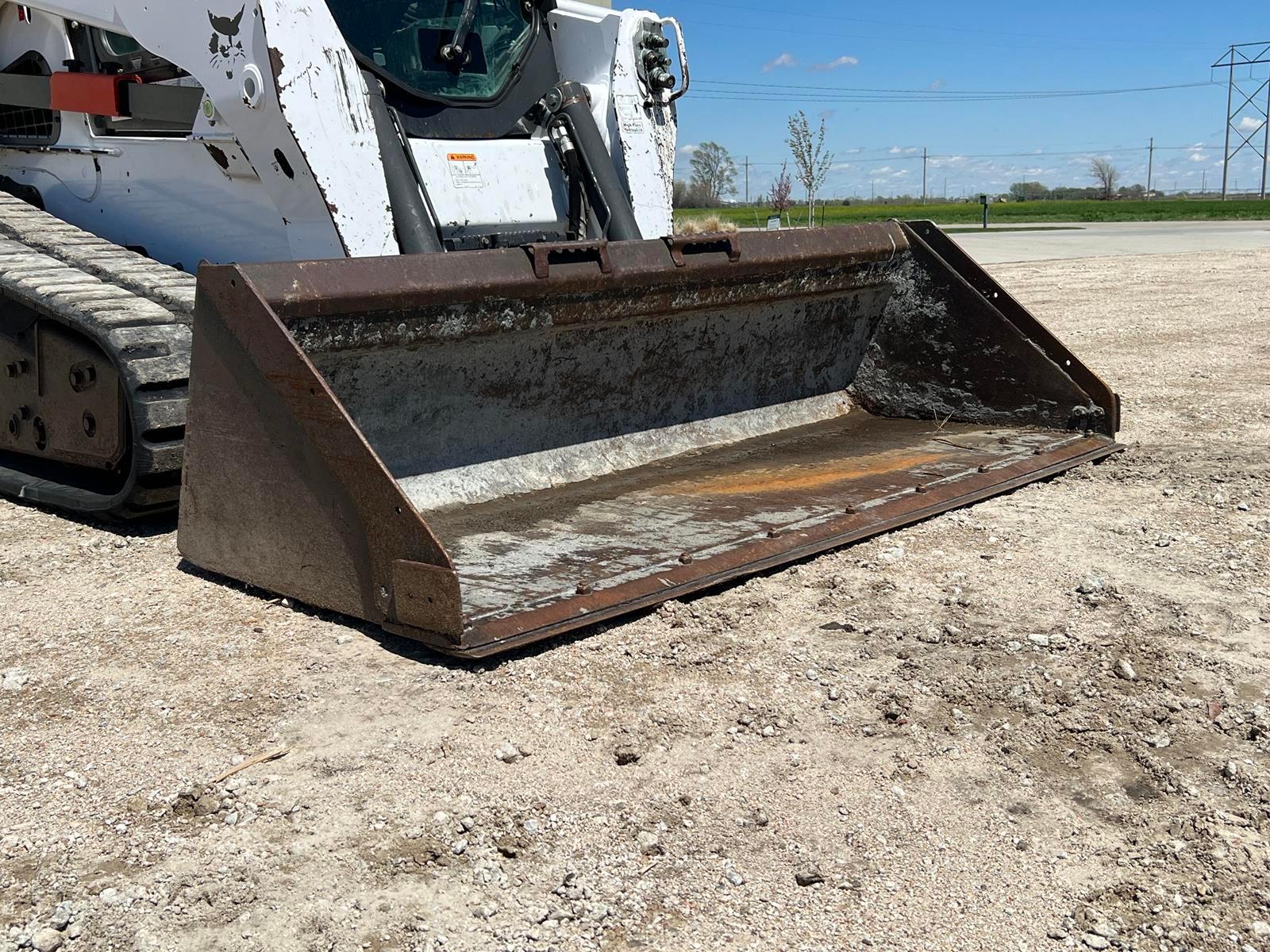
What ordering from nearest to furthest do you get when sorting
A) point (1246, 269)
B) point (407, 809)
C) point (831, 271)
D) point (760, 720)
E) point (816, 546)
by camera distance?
point (407, 809) < point (760, 720) < point (816, 546) < point (831, 271) < point (1246, 269)

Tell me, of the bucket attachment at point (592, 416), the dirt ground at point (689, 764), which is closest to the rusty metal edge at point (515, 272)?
the bucket attachment at point (592, 416)

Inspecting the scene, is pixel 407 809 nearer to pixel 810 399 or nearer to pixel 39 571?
pixel 39 571

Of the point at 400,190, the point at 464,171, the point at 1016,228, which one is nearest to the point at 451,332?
the point at 400,190

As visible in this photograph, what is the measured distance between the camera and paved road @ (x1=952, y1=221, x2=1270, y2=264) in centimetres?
2114

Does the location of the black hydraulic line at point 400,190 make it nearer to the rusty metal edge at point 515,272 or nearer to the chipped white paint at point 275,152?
the chipped white paint at point 275,152

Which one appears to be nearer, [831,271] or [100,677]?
[100,677]

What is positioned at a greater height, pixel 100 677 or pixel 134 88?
pixel 134 88

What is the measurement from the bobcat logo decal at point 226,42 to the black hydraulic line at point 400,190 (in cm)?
46

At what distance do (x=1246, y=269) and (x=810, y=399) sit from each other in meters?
12.5

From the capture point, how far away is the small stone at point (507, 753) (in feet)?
9.29

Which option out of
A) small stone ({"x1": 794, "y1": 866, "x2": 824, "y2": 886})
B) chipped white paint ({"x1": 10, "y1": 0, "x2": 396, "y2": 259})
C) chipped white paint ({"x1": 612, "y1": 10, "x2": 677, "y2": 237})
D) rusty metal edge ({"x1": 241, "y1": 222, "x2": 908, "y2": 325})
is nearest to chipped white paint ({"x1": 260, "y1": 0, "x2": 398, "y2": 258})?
chipped white paint ({"x1": 10, "y1": 0, "x2": 396, "y2": 259})

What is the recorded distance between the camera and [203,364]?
3.70 m

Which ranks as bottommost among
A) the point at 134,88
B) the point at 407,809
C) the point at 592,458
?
the point at 407,809

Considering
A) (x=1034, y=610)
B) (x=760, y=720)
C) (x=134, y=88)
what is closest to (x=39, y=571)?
(x=134, y=88)
